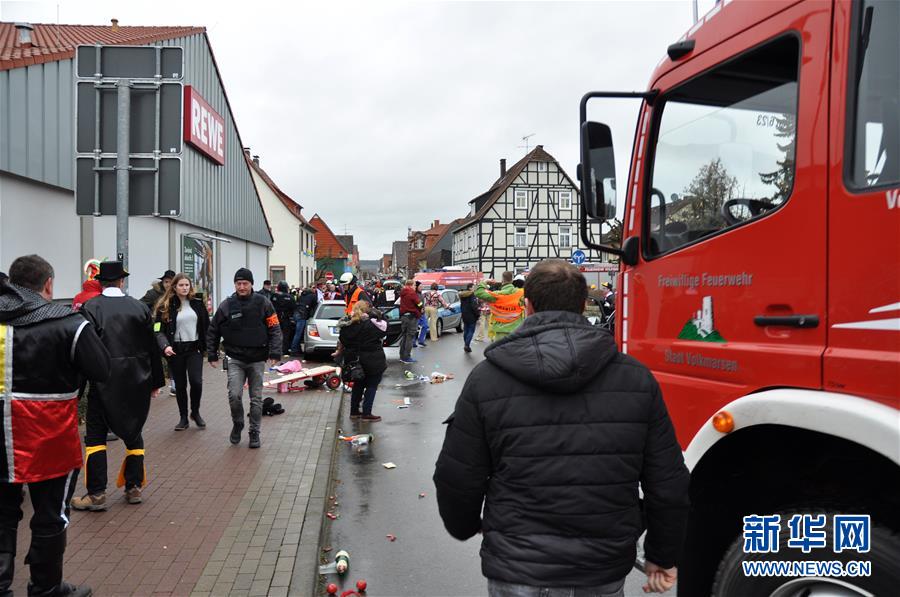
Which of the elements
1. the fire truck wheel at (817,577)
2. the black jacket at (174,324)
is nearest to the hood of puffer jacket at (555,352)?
the fire truck wheel at (817,577)

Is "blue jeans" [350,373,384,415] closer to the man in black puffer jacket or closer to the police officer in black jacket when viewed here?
the police officer in black jacket

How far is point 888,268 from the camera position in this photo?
2072 mm

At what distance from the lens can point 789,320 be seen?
8.04ft

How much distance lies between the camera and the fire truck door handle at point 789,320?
2359 mm

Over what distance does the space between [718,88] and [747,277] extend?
0.90 m

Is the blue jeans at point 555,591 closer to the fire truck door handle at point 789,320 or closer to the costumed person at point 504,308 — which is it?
the fire truck door handle at point 789,320

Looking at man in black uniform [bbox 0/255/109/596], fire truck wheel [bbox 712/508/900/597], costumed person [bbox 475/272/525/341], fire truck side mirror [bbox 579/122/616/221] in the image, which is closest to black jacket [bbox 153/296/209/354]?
man in black uniform [bbox 0/255/109/596]

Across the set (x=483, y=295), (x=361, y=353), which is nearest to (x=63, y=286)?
(x=361, y=353)

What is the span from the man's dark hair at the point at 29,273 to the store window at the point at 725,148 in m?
3.26

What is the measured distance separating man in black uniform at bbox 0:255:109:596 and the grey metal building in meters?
6.84

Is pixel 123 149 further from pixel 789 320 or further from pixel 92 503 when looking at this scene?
pixel 789 320

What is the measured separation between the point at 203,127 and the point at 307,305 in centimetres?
571

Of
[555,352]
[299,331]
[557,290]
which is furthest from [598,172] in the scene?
[299,331]

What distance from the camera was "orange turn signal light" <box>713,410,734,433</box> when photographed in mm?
2596
